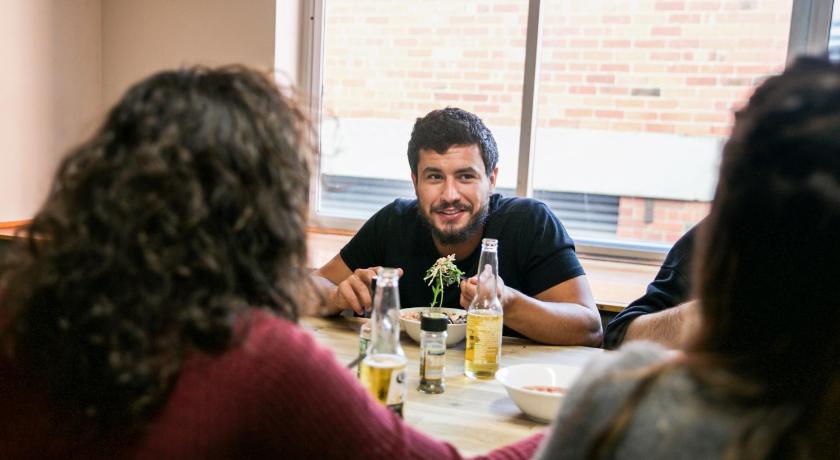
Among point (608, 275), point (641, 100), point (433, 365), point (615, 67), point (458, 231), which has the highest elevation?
point (615, 67)

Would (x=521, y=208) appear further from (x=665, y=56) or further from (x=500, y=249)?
(x=665, y=56)

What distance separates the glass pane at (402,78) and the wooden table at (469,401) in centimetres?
141

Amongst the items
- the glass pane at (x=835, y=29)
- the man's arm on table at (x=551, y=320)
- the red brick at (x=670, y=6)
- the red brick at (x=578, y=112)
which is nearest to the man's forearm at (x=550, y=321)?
the man's arm on table at (x=551, y=320)

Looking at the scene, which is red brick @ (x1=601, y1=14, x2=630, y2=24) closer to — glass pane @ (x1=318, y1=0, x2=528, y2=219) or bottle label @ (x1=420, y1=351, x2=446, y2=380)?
glass pane @ (x1=318, y1=0, x2=528, y2=219)

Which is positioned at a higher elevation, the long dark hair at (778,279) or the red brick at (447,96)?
the red brick at (447,96)

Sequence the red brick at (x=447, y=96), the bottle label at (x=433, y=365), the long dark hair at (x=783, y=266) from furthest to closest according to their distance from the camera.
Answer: the red brick at (x=447, y=96)
the bottle label at (x=433, y=365)
the long dark hair at (x=783, y=266)

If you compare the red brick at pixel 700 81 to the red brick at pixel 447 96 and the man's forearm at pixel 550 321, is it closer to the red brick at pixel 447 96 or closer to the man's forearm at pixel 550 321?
the red brick at pixel 447 96

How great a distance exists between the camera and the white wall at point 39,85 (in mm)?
2846

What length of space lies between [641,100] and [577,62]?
299mm

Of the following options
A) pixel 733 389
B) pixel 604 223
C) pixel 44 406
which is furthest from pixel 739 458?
pixel 604 223

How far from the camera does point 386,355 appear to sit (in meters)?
1.11

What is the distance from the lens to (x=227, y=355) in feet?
2.32

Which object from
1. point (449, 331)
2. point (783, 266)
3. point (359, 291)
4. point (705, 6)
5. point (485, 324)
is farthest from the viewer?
point (705, 6)

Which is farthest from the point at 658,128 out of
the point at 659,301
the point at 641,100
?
the point at 659,301
